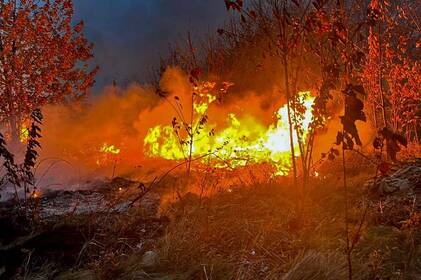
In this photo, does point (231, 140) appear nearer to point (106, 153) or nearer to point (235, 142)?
point (235, 142)

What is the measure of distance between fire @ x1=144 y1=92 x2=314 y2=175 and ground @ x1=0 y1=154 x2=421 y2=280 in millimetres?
A: 2257

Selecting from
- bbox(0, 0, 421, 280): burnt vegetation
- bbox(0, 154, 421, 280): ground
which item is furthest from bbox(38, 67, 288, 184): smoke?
bbox(0, 154, 421, 280): ground

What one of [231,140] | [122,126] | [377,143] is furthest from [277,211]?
[122,126]

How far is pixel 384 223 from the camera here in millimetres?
4820

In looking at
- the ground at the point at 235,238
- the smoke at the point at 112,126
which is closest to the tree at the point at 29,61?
the smoke at the point at 112,126

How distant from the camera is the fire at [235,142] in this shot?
9.41 metres

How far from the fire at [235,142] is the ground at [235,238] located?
7.41 feet

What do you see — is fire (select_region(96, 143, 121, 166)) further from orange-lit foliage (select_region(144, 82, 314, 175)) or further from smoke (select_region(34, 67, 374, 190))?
orange-lit foliage (select_region(144, 82, 314, 175))

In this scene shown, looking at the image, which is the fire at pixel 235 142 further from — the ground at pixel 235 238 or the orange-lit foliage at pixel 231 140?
the ground at pixel 235 238

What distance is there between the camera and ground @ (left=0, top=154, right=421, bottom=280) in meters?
3.95

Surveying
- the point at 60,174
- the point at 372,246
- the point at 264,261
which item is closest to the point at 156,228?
the point at 264,261

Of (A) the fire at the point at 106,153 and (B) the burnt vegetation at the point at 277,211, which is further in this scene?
(A) the fire at the point at 106,153

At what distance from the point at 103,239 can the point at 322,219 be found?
248 centimetres

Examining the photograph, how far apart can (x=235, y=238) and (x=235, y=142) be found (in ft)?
18.9
